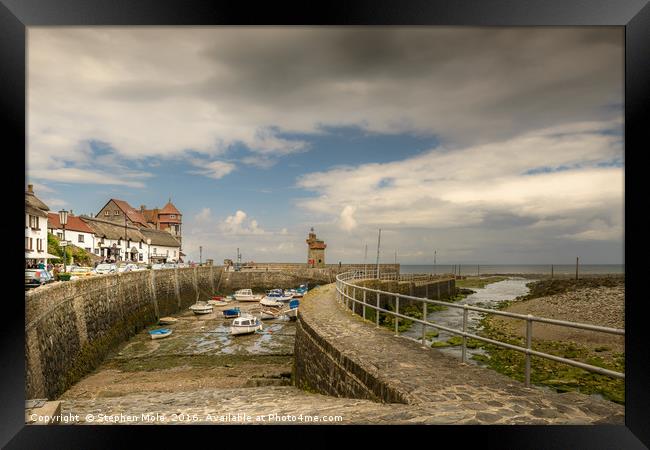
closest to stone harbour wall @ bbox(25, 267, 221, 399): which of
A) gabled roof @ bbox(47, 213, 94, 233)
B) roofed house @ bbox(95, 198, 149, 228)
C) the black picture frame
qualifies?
the black picture frame

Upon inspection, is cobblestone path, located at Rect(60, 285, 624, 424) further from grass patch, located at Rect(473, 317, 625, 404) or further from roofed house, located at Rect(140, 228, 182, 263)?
roofed house, located at Rect(140, 228, 182, 263)

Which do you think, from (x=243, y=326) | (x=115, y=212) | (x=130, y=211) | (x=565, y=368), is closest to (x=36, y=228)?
(x=243, y=326)

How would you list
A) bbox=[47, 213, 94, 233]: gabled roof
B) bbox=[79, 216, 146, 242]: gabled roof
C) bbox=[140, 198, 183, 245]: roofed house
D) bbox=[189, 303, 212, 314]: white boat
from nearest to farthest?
bbox=[189, 303, 212, 314]: white boat < bbox=[47, 213, 94, 233]: gabled roof < bbox=[79, 216, 146, 242]: gabled roof < bbox=[140, 198, 183, 245]: roofed house

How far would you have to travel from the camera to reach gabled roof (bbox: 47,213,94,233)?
31562 millimetres

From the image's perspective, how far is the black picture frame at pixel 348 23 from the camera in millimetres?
2922

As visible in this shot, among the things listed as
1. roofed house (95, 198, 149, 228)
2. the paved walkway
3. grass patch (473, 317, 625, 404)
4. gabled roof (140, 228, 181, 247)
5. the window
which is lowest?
grass patch (473, 317, 625, 404)

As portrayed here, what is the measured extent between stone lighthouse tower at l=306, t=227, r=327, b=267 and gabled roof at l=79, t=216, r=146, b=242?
23033mm

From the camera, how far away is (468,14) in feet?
10.2

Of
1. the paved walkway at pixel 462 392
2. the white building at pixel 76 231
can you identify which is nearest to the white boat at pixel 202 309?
the white building at pixel 76 231

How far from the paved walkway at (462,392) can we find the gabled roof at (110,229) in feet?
130

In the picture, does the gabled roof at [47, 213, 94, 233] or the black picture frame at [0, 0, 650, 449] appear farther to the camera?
the gabled roof at [47, 213, 94, 233]

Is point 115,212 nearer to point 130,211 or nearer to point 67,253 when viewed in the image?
point 130,211

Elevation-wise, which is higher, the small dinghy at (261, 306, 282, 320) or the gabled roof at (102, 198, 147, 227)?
the gabled roof at (102, 198, 147, 227)

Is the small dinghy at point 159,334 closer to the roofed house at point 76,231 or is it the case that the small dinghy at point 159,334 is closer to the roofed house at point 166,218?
the roofed house at point 76,231
